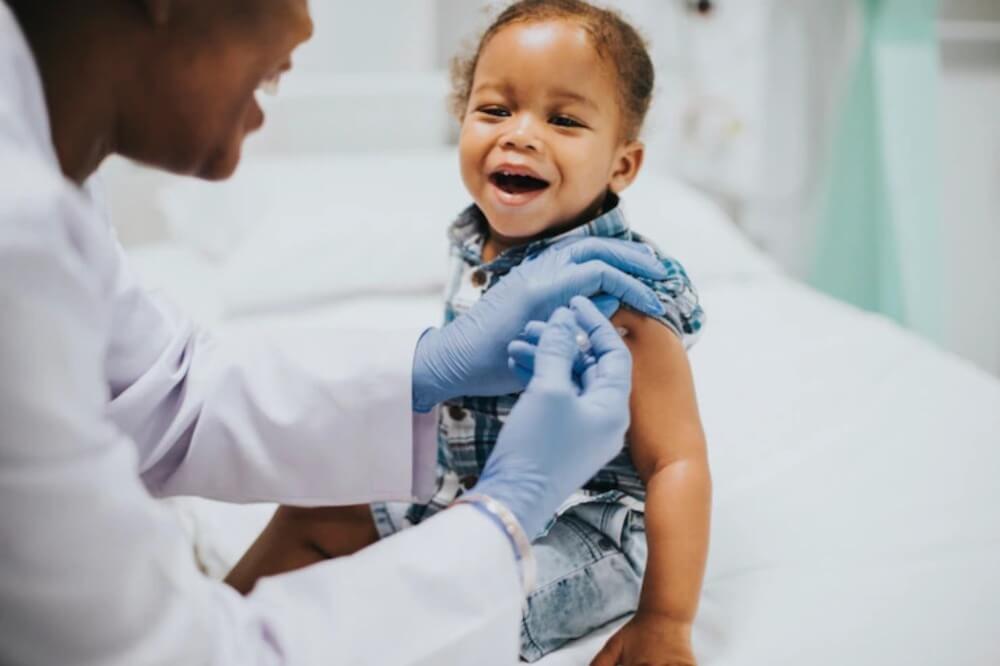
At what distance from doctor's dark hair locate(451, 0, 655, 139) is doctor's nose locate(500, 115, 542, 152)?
0.12m

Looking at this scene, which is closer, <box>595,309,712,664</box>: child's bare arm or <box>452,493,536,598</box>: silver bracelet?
<box>452,493,536,598</box>: silver bracelet

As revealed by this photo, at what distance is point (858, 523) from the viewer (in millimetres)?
1069

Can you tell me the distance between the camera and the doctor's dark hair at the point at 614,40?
1.03 meters

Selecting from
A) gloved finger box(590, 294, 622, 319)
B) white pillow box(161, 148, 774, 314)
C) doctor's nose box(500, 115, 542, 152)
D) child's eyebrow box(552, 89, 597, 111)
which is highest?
child's eyebrow box(552, 89, 597, 111)

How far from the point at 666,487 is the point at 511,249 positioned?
35 cm

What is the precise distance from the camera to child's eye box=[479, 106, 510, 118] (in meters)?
1.05

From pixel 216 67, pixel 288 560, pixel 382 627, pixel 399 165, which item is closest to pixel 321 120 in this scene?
pixel 399 165

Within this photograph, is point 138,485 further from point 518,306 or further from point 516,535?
point 518,306

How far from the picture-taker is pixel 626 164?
1.11 meters

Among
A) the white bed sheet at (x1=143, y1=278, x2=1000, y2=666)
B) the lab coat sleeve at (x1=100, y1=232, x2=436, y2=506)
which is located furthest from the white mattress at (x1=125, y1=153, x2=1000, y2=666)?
the lab coat sleeve at (x1=100, y1=232, x2=436, y2=506)

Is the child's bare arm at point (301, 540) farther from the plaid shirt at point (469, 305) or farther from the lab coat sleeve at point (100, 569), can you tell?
the lab coat sleeve at point (100, 569)

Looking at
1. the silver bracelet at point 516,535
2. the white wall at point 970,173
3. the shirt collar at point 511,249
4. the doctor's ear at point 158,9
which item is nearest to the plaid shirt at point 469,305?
the shirt collar at point 511,249

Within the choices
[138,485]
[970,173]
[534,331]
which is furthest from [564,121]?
[970,173]

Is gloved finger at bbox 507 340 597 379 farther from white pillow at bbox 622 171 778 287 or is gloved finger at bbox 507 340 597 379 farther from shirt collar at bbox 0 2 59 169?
white pillow at bbox 622 171 778 287
